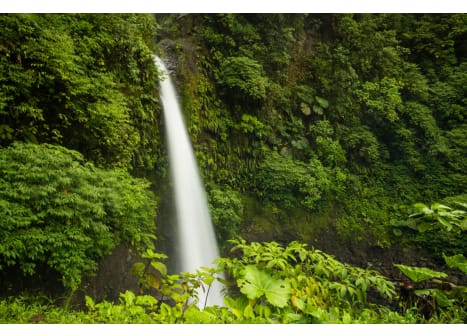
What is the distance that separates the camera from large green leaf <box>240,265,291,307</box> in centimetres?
205

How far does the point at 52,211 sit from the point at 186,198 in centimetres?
287

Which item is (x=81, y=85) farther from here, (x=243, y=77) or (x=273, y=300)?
(x=243, y=77)

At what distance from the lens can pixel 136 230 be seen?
412 centimetres

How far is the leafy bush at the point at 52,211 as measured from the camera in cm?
303

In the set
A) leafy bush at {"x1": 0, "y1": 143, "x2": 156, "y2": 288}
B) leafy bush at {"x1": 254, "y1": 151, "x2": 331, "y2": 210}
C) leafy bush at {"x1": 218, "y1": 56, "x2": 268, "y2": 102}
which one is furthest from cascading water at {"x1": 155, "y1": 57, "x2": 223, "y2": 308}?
leafy bush at {"x1": 0, "y1": 143, "x2": 156, "y2": 288}

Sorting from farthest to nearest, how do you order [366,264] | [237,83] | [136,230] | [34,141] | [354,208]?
[354,208]
[366,264]
[237,83]
[136,230]
[34,141]

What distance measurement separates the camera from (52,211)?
3.14 m

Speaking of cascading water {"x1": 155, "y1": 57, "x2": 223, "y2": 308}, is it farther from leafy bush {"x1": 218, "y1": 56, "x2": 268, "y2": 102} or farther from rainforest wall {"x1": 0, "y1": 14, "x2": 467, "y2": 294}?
leafy bush {"x1": 218, "y1": 56, "x2": 268, "y2": 102}

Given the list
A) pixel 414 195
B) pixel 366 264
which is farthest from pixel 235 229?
pixel 414 195

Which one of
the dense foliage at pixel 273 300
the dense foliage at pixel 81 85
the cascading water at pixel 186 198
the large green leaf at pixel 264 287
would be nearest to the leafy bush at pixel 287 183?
the cascading water at pixel 186 198

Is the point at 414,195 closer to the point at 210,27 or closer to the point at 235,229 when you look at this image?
the point at 235,229

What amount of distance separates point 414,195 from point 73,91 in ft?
25.7

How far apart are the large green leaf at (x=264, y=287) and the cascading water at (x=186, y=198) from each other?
3404 mm

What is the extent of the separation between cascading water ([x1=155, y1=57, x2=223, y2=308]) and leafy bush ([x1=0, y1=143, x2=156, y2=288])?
6.43 ft
